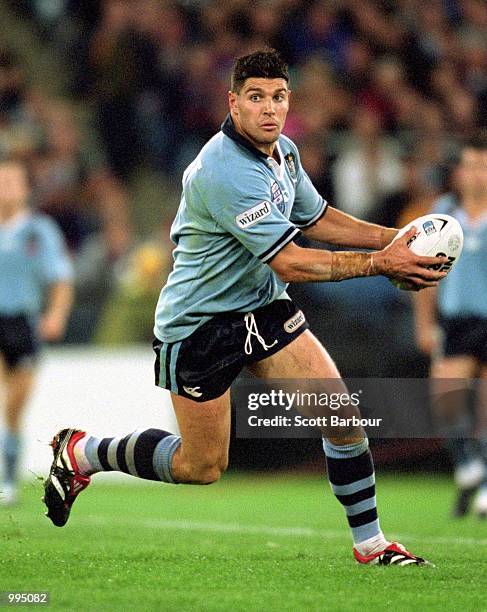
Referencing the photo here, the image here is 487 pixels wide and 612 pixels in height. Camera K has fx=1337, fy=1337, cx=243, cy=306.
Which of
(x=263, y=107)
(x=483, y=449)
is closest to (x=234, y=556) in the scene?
(x=263, y=107)

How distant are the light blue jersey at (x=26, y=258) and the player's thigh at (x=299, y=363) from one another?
506 centimetres

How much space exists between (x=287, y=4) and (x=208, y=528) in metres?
8.18

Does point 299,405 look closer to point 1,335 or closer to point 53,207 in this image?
point 1,335

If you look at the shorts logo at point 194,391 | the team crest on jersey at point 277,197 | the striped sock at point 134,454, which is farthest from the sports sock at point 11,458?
the team crest on jersey at point 277,197

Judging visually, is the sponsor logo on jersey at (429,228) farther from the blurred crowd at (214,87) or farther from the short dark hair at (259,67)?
the blurred crowd at (214,87)

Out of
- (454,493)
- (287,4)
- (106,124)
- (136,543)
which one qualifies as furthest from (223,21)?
(136,543)

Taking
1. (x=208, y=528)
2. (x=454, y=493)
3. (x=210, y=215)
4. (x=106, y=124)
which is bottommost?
(x=454, y=493)

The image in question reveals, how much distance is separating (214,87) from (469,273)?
226 inches

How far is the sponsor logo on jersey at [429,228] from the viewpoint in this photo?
18.8 ft

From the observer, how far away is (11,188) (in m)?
10.7

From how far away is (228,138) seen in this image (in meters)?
5.93

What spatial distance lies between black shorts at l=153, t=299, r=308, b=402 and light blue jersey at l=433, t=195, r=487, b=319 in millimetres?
3669

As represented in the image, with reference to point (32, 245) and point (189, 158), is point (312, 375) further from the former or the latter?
point (189, 158)

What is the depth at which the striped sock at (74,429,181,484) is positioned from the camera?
623 centimetres
